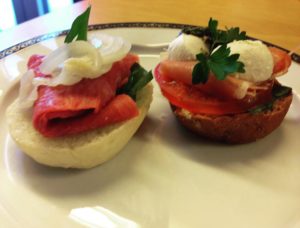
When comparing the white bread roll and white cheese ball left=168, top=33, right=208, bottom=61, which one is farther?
white cheese ball left=168, top=33, right=208, bottom=61

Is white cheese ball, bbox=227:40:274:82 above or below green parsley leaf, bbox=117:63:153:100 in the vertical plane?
above

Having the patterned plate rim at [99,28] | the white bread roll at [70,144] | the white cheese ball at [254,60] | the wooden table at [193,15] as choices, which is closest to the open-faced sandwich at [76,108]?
the white bread roll at [70,144]

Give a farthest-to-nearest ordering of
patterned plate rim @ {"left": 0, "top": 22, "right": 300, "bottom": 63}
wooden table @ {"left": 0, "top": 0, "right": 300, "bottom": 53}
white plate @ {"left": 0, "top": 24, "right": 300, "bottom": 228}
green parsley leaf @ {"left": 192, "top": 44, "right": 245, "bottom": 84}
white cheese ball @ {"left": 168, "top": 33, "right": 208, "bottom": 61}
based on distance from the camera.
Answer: wooden table @ {"left": 0, "top": 0, "right": 300, "bottom": 53} < patterned plate rim @ {"left": 0, "top": 22, "right": 300, "bottom": 63} < white cheese ball @ {"left": 168, "top": 33, "right": 208, "bottom": 61} < green parsley leaf @ {"left": 192, "top": 44, "right": 245, "bottom": 84} < white plate @ {"left": 0, "top": 24, "right": 300, "bottom": 228}

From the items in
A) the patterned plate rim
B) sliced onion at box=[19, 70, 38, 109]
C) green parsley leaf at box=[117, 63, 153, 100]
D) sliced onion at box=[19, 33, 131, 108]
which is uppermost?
sliced onion at box=[19, 33, 131, 108]

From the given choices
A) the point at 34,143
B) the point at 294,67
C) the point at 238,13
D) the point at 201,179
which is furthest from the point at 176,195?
the point at 238,13

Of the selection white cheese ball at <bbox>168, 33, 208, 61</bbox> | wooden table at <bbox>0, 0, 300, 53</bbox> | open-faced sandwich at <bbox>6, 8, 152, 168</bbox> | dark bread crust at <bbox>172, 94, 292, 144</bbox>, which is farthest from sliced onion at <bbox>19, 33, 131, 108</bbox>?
wooden table at <bbox>0, 0, 300, 53</bbox>

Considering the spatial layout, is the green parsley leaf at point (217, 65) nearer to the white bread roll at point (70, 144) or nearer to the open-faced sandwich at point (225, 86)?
the open-faced sandwich at point (225, 86)

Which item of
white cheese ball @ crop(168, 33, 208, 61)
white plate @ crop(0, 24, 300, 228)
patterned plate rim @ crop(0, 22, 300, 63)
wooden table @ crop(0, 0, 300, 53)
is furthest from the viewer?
wooden table @ crop(0, 0, 300, 53)

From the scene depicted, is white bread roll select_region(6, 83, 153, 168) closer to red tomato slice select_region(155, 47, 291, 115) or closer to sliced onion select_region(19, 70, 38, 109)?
sliced onion select_region(19, 70, 38, 109)
